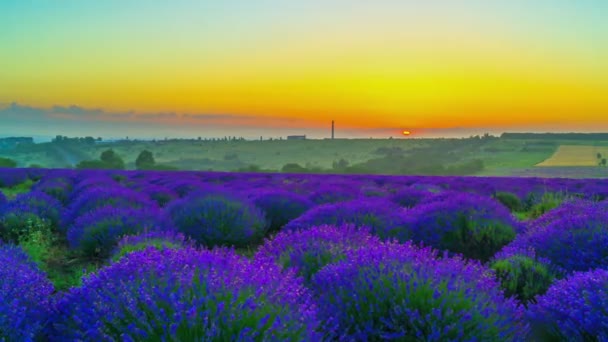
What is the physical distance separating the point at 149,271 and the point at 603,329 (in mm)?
2587

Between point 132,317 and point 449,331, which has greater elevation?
point 132,317

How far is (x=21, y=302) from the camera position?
2.75 meters

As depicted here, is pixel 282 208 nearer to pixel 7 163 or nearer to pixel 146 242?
pixel 146 242

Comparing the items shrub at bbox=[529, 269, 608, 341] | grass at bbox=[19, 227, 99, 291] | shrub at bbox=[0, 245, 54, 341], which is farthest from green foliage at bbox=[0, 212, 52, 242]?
shrub at bbox=[529, 269, 608, 341]

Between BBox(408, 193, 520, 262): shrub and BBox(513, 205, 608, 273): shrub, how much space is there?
2.97ft

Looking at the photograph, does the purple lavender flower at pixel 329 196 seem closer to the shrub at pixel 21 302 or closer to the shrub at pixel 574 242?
the shrub at pixel 574 242

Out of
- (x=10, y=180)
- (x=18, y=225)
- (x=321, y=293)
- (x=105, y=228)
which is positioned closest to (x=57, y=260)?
(x=105, y=228)

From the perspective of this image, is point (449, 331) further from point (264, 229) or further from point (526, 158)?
point (526, 158)

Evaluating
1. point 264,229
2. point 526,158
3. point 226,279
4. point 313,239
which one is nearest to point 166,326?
point 226,279

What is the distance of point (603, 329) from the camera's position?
2748 mm

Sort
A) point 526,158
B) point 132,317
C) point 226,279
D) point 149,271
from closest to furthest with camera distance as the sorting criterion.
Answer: point 132,317 < point 226,279 < point 149,271 < point 526,158

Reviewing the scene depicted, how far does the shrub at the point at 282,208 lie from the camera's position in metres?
9.17

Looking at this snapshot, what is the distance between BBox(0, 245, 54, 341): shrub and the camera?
244 centimetres

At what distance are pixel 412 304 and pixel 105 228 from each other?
494 centimetres
